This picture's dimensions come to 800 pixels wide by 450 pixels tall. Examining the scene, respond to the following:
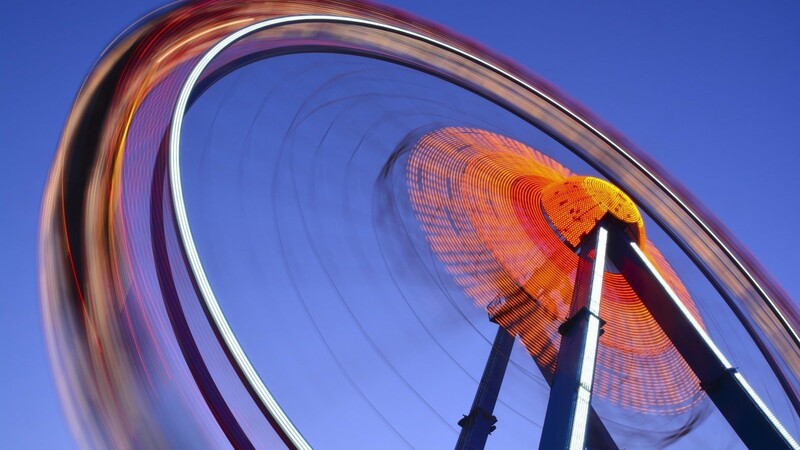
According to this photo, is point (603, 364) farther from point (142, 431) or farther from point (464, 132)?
point (142, 431)

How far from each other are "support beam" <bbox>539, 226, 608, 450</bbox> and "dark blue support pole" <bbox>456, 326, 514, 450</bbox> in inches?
64.1

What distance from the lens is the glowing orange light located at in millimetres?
9500

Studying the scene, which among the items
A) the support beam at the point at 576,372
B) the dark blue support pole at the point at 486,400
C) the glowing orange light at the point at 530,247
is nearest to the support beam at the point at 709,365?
the support beam at the point at 576,372

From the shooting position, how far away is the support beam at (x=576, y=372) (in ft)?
17.8

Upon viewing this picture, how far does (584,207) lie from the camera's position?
9383 mm

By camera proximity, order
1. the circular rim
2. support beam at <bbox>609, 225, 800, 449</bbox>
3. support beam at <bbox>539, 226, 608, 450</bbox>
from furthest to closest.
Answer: support beam at <bbox>609, 225, 800, 449</bbox>
support beam at <bbox>539, 226, 608, 450</bbox>
the circular rim

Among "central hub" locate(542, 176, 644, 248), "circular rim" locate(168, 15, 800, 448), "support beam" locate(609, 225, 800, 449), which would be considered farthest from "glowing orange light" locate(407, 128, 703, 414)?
"support beam" locate(609, 225, 800, 449)

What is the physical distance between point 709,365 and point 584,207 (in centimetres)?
301

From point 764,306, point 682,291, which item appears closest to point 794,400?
point 764,306

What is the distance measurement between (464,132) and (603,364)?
4193 millimetres

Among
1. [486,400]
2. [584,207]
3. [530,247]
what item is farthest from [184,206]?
[530,247]

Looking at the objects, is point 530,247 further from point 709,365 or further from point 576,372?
point 576,372

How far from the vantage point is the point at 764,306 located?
924 centimetres

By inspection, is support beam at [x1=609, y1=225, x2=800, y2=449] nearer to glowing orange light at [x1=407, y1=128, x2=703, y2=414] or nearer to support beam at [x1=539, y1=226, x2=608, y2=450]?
support beam at [x1=539, y1=226, x2=608, y2=450]
